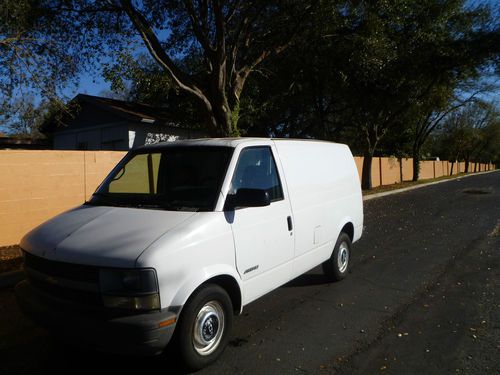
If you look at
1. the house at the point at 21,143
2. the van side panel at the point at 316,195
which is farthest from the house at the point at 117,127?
the van side panel at the point at 316,195

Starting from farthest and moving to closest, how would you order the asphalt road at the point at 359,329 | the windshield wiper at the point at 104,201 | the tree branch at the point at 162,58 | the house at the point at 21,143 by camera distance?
the house at the point at 21,143 < the tree branch at the point at 162,58 < the windshield wiper at the point at 104,201 < the asphalt road at the point at 359,329

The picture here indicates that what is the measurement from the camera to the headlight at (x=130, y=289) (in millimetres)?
2914

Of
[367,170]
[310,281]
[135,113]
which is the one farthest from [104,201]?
[367,170]

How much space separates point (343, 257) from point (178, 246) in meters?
3.59

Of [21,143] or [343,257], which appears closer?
[343,257]

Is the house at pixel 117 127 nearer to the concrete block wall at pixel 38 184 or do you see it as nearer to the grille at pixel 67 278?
the concrete block wall at pixel 38 184

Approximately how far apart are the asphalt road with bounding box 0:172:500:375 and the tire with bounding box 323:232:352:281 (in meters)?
0.16

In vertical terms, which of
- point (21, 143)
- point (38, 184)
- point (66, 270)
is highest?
point (21, 143)

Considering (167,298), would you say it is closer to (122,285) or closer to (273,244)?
(122,285)

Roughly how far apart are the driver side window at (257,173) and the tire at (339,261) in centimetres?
179

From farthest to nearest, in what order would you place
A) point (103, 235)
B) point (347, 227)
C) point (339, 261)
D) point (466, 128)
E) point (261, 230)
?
point (466, 128) → point (347, 227) → point (339, 261) → point (261, 230) → point (103, 235)

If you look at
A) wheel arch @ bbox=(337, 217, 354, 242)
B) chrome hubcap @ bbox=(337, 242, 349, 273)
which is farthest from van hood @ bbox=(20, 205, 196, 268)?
chrome hubcap @ bbox=(337, 242, 349, 273)

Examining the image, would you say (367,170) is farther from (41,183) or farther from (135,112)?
(41,183)

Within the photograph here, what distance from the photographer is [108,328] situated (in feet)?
9.48
